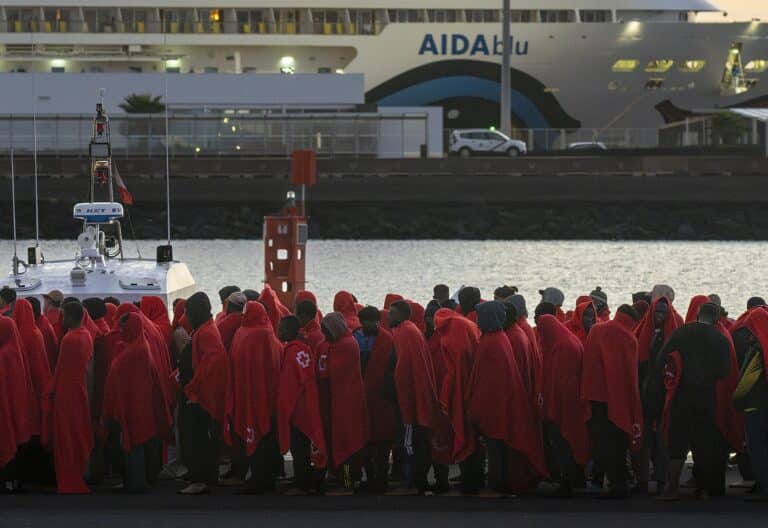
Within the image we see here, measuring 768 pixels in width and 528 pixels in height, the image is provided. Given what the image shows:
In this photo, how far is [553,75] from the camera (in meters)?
77.6

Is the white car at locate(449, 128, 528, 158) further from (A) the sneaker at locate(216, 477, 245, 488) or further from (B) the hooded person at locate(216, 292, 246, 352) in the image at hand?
(A) the sneaker at locate(216, 477, 245, 488)

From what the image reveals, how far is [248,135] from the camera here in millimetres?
61188

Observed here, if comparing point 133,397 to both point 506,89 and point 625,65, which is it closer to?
point 506,89

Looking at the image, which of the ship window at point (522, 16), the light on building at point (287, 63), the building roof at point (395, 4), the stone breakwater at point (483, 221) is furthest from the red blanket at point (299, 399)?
the ship window at point (522, 16)

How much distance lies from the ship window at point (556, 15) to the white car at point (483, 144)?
685 inches

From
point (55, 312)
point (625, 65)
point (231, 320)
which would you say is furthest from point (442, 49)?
point (231, 320)

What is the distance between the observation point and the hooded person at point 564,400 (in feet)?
35.4

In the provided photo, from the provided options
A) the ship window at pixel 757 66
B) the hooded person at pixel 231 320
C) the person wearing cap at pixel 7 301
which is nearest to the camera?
the hooded person at pixel 231 320

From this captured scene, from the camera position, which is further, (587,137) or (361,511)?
(587,137)

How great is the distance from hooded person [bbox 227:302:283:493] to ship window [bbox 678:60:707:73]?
7007 centimetres

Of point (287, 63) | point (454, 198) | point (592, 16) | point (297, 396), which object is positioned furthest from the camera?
point (592, 16)

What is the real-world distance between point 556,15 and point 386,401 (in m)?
70.3

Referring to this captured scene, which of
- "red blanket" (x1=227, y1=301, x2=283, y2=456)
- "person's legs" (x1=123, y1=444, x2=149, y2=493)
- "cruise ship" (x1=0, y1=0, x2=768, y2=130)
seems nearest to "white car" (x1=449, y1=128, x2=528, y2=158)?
"cruise ship" (x1=0, y1=0, x2=768, y2=130)

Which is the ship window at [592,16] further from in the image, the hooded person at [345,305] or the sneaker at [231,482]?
the sneaker at [231,482]
